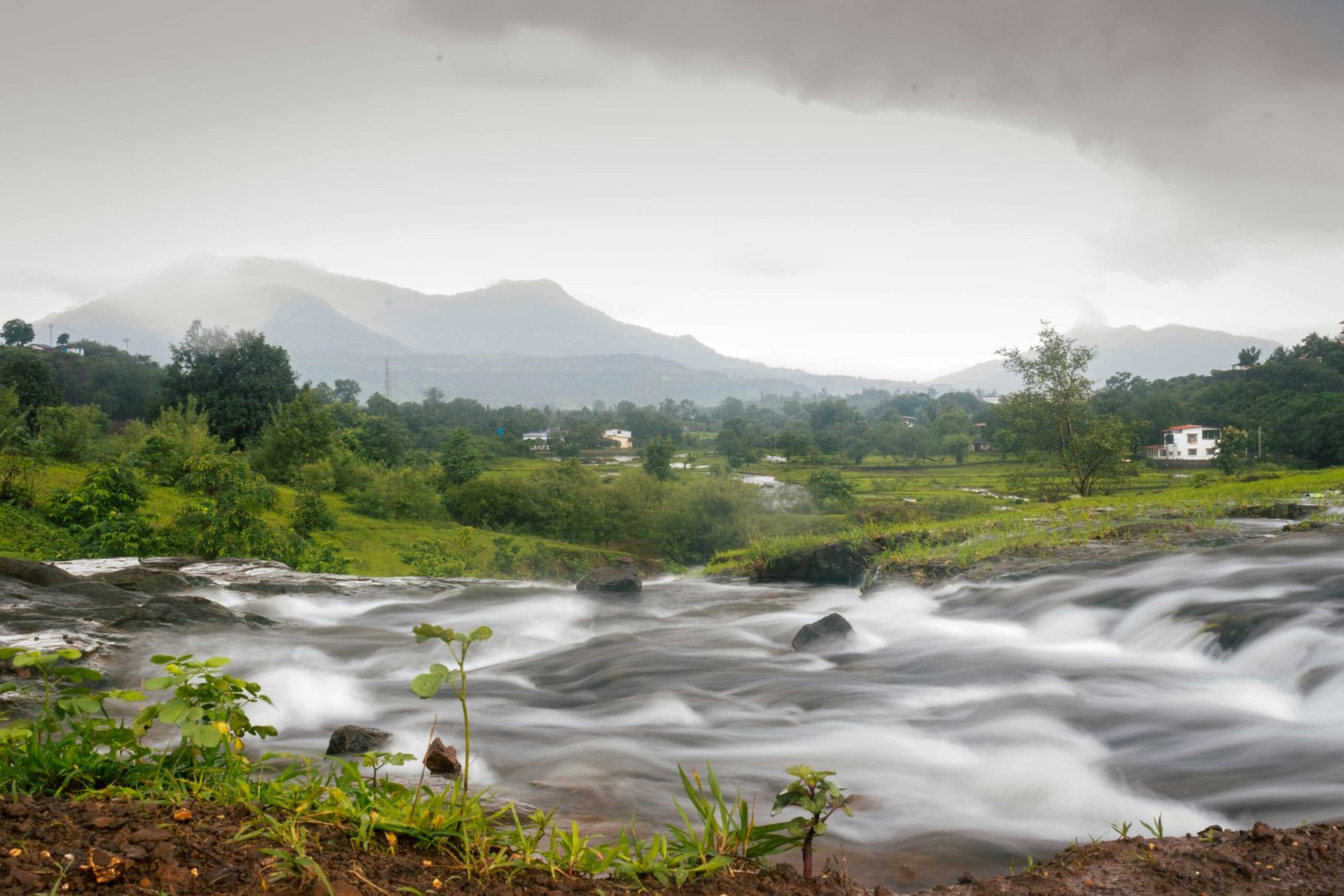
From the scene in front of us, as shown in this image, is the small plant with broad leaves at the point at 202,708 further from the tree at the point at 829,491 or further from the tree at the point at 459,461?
the tree at the point at 459,461

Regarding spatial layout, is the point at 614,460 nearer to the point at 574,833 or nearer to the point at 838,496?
the point at 838,496

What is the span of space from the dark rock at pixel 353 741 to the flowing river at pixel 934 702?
1.94 ft

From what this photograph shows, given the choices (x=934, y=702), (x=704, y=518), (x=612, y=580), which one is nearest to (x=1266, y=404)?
(x=704, y=518)

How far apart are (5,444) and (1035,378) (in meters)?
37.0

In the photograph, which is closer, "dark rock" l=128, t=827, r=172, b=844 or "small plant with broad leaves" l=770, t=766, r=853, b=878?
"dark rock" l=128, t=827, r=172, b=844

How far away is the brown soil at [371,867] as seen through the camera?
2.66 m

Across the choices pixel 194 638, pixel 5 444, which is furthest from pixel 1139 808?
pixel 5 444

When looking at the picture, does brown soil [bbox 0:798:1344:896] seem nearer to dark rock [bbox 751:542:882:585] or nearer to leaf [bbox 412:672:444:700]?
leaf [bbox 412:672:444:700]

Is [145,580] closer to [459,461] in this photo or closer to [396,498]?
[396,498]

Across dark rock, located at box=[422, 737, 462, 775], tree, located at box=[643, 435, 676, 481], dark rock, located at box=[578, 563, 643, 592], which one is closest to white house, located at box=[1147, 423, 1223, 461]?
tree, located at box=[643, 435, 676, 481]

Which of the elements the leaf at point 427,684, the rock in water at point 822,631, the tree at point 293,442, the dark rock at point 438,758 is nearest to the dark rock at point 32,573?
the dark rock at point 438,758

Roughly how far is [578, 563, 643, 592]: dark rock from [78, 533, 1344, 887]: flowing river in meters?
4.06

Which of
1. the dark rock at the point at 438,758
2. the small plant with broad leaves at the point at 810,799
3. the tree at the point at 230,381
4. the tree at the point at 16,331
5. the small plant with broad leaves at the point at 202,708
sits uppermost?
the tree at the point at 16,331

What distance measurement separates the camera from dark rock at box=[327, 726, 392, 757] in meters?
5.29
